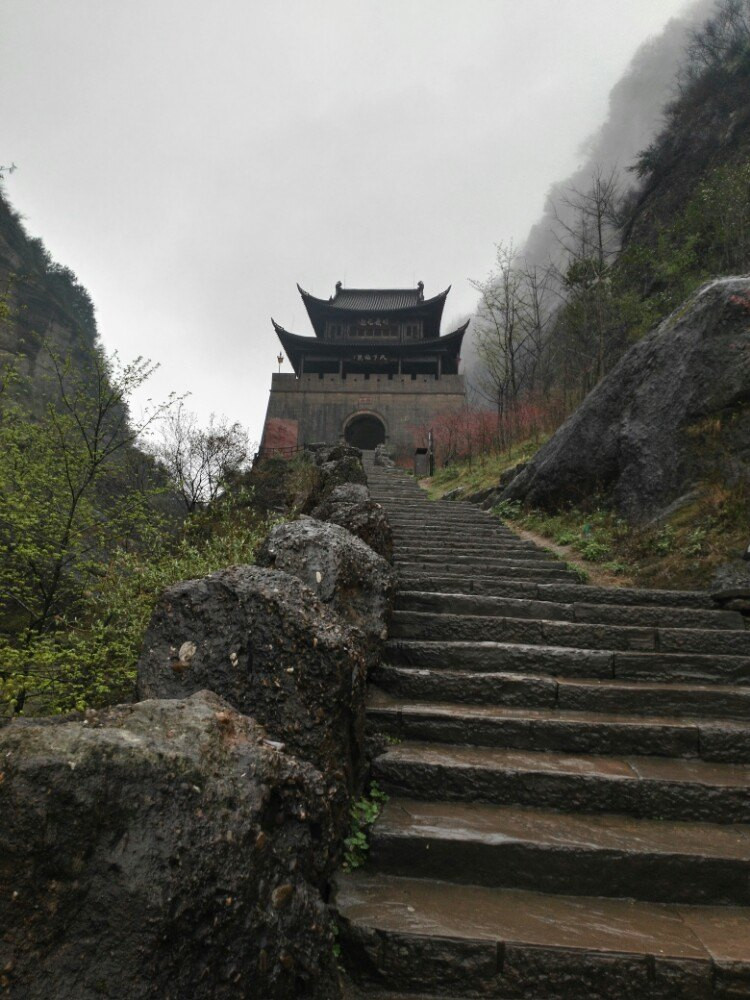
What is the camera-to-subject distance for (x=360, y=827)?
2326mm

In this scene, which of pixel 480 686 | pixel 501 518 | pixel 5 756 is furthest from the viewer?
pixel 501 518

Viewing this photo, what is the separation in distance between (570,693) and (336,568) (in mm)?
1674

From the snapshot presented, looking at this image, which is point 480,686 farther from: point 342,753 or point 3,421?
point 3,421

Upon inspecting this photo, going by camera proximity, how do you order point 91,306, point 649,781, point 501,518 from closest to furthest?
point 649,781 → point 501,518 → point 91,306

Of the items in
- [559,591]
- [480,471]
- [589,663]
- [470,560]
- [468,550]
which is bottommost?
[589,663]

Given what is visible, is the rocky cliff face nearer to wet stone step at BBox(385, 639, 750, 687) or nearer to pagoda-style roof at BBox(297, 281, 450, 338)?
pagoda-style roof at BBox(297, 281, 450, 338)

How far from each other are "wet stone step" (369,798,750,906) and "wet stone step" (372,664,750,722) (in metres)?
0.85

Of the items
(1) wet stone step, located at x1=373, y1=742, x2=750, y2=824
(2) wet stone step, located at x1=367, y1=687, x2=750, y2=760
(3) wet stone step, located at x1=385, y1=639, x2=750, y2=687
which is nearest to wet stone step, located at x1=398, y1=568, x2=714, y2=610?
(3) wet stone step, located at x1=385, y1=639, x2=750, y2=687

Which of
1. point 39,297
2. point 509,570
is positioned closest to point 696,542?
point 509,570

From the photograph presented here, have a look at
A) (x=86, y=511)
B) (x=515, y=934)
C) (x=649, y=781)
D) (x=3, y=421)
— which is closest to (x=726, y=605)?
(x=649, y=781)

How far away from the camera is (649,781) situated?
8.27 feet

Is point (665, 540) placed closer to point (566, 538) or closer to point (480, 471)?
point (566, 538)

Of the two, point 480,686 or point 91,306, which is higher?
point 91,306

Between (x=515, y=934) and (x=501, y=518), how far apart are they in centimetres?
708
